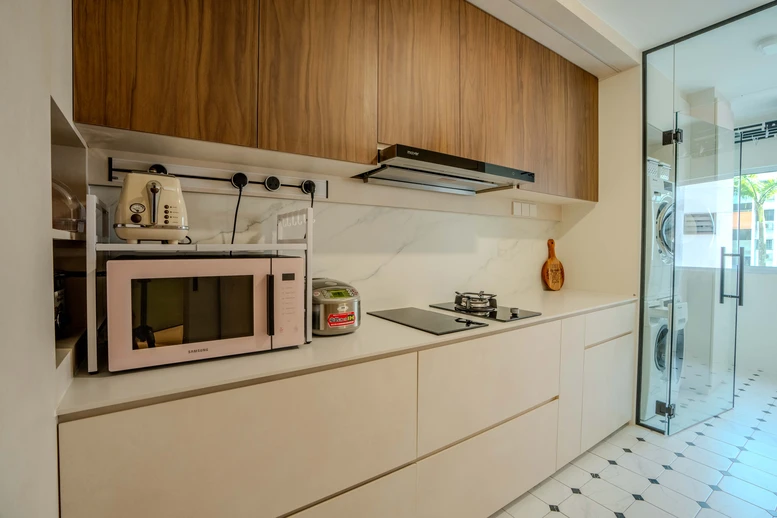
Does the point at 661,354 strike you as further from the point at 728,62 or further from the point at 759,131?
the point at 759,131

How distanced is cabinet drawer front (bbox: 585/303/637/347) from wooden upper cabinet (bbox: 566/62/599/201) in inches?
31.6

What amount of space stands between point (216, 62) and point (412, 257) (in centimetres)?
128

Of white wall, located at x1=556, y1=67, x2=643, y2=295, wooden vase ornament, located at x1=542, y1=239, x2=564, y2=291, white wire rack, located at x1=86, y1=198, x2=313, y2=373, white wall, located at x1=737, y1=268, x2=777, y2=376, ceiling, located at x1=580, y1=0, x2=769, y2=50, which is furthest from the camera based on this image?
white wall, located at x1=737, y1=268, x2=777, y2=376

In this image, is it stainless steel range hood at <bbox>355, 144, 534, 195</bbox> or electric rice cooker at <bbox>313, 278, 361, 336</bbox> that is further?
stainless steel range hood at <bbox>355, 144, 534, 195</bbox>

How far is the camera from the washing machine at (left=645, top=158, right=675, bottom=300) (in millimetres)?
2350

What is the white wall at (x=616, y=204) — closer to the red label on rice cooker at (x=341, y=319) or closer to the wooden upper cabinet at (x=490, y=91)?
the wooden upper cabinet at (x=490, y=91)

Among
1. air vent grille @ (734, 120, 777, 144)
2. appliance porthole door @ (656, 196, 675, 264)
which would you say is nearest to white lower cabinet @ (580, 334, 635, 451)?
appliance porthole door @ (656, 196, 675, 264)

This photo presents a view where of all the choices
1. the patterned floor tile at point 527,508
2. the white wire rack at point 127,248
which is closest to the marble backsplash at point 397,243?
the white wire rack at point 127,248

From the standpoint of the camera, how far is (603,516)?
1.61 meters

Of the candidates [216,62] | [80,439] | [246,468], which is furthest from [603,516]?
[216,62]

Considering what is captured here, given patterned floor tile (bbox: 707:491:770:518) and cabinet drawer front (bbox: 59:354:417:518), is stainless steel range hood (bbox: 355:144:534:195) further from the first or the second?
patterned floor tile (bbox: 707:491:770:518)

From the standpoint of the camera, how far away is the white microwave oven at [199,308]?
0.90 meters

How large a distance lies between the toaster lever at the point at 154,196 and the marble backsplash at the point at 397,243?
0.43 metres

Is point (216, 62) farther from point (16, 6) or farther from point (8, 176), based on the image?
point (8, 176)
